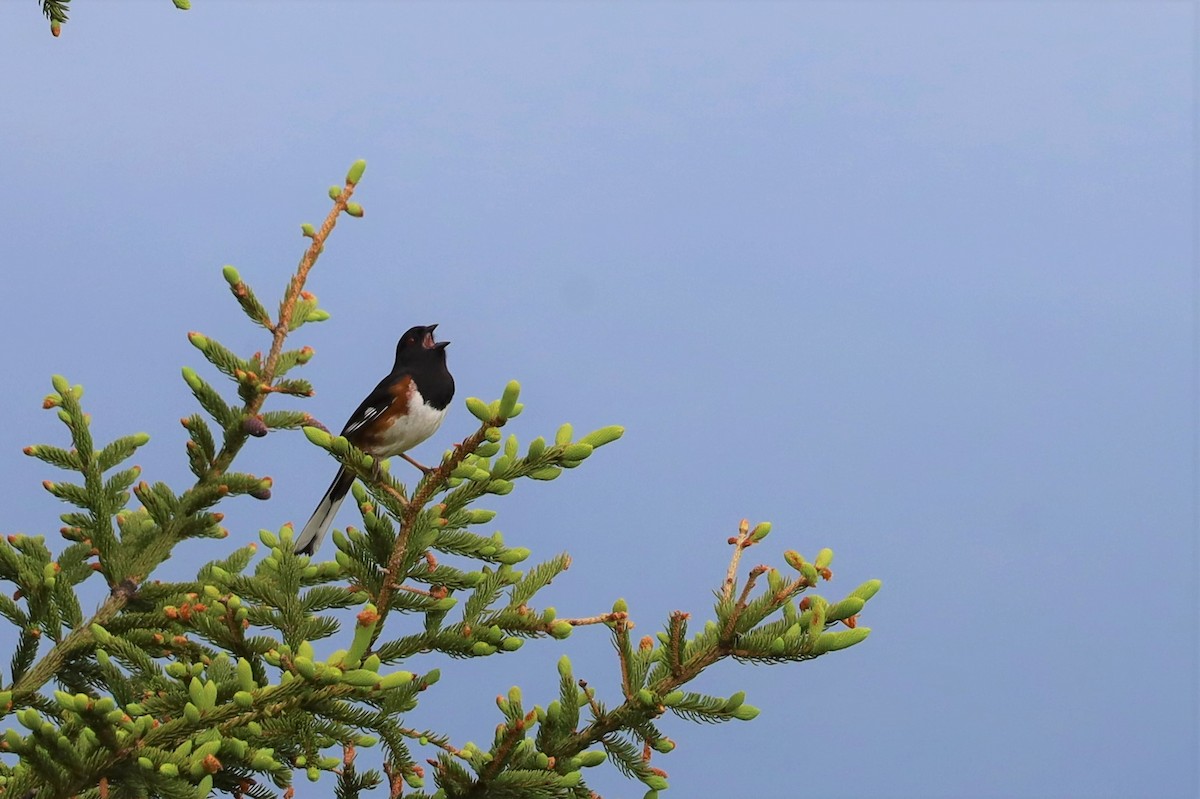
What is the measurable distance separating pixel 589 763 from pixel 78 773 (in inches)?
75.3

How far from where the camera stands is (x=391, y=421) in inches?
262

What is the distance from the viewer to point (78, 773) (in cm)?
430

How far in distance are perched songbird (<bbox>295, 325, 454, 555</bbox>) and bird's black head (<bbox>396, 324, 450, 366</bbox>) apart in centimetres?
21

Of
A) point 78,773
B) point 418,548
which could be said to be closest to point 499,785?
point 418,548

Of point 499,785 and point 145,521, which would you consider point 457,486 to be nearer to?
point 499,785

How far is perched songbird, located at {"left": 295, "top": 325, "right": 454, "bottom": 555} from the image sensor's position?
6.59m

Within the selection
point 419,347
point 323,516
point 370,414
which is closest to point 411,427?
A: point 370,414

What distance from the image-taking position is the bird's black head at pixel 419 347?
23.6 ft

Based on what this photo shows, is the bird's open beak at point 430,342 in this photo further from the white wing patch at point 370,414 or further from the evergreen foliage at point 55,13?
the evergreen foliage at point 55,13

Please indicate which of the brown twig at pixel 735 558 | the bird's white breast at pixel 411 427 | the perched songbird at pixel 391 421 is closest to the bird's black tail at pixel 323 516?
the perched songbird at pixel 391 421

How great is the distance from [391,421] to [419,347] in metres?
0.81

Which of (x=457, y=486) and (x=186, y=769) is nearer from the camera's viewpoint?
(x=186, y=769)

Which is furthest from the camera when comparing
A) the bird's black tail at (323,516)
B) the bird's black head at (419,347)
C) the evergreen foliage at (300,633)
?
the bird's black head at (419,347)

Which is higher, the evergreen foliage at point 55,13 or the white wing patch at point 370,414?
the evergreen foliage at point 55,13
